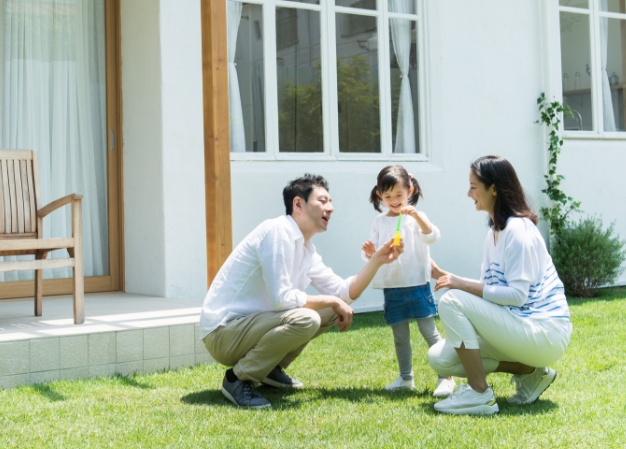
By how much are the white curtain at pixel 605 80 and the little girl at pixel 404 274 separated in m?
5.53

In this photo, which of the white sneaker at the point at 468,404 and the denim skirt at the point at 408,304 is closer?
the white sneaker at the point at 468,404

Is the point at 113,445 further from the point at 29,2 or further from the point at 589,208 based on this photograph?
the point at 589,208

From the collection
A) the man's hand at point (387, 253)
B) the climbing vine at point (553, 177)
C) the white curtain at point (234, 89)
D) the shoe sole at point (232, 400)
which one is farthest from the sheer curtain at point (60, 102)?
the climbing vine at point (553, 177)

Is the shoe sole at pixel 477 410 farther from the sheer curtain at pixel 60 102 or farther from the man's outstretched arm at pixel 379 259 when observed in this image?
the sheer curtain at pixel 60 102

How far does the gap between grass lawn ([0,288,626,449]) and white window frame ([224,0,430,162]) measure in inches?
98.5

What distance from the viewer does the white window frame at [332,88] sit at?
22.3ft

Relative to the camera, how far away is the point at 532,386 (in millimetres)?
3734

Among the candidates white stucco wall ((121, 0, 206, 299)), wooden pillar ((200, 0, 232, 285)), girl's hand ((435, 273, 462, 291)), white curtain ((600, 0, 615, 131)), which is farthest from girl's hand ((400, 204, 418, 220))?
white curtain ((600, 0, 615, 131))

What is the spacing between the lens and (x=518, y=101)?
26.6 ft

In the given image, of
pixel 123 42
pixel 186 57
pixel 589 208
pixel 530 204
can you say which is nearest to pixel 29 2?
pixel 123 42

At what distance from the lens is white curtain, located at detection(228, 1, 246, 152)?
6668mm

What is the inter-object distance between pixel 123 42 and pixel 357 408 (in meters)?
4.11

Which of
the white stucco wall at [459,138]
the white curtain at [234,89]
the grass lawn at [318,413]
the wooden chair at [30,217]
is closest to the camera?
the grass lawn at [318,413]

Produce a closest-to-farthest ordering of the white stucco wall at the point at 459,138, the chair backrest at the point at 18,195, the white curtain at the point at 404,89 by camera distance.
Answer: the chair backrest at the point at 18,195 < the white stucco wall at the point at 459,138 < the white curtain at the point at 404,89
